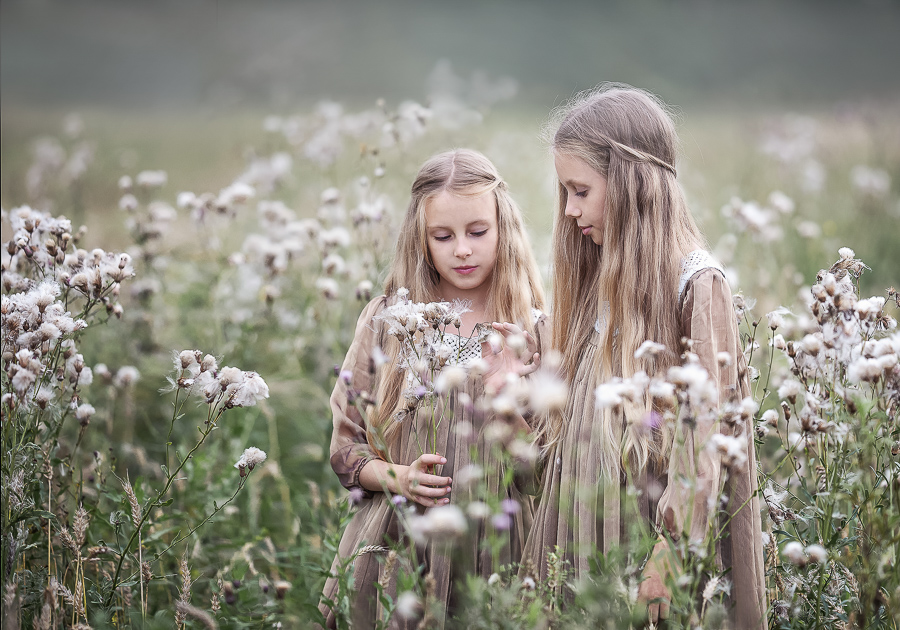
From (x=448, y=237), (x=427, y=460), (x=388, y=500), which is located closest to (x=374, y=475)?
(x=388, y=500)

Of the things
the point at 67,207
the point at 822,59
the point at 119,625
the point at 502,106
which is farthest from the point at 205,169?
the point at 822,59

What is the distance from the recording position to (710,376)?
1.73 metres

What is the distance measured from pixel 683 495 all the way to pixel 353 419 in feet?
3.20

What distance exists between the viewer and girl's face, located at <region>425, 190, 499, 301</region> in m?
2.19

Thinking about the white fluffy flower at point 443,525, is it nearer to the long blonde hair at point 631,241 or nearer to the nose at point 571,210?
the long blonde hair at point 631,241

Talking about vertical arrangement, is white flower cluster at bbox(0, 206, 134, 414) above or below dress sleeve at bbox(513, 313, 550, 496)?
above

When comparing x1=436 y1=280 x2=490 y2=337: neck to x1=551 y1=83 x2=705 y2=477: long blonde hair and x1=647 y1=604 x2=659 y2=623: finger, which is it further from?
x1=647 y1=604 x2=659 y2=623: finger

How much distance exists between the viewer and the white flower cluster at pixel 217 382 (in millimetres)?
1741

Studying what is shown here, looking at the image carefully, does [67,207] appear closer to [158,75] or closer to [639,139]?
[639,139]

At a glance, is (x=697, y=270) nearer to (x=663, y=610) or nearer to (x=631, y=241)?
(x=631, y=241)

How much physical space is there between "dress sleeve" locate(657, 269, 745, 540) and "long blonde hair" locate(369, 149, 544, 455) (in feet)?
1.91

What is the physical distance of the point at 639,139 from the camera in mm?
1997

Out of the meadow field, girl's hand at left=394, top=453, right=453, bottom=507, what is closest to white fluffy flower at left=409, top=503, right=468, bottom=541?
the meadow field

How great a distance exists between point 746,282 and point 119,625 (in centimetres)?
406
